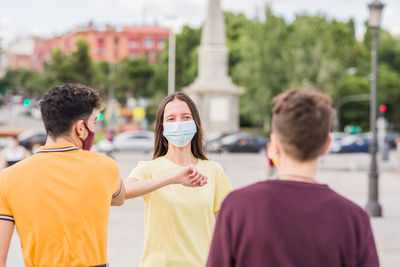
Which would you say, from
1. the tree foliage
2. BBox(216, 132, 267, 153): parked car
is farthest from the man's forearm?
the tree foliage

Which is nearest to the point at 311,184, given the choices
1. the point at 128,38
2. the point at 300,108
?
the point at 300,108

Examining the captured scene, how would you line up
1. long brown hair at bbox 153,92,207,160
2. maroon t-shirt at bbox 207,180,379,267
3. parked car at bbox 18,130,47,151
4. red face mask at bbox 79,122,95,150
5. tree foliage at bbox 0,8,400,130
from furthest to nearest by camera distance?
tree foliage at bbox 0,8,400,130, parked car at bbox 18,130,47,151, long brown hair at bbox 153,92,207,160, red face mask at bbox 79,122,95,150, maroon t-shirt at bbox 207,180,379,267

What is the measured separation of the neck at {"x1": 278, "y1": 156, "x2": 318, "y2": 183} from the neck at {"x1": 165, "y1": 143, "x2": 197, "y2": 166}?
62.6 inches

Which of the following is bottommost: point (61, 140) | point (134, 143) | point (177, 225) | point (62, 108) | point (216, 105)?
point (134, 143)

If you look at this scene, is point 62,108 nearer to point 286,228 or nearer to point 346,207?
point 286,228

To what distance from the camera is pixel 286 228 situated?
198 centimetres

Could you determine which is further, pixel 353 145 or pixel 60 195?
pixel 353 145

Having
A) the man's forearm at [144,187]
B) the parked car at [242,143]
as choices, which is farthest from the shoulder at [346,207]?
the parked car at [242,143]

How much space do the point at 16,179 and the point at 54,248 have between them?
351 millimetres

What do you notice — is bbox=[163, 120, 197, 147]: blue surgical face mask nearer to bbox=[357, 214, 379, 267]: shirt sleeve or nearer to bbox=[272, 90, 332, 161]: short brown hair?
bbox=[272, 90, 332, 161]: short brown hair

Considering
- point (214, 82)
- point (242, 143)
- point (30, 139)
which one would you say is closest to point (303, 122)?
point (30, 139)

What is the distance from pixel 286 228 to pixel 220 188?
1.56 meters

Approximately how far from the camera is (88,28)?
122250 millimetres

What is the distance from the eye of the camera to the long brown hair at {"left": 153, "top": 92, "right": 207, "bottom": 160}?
3.76m
